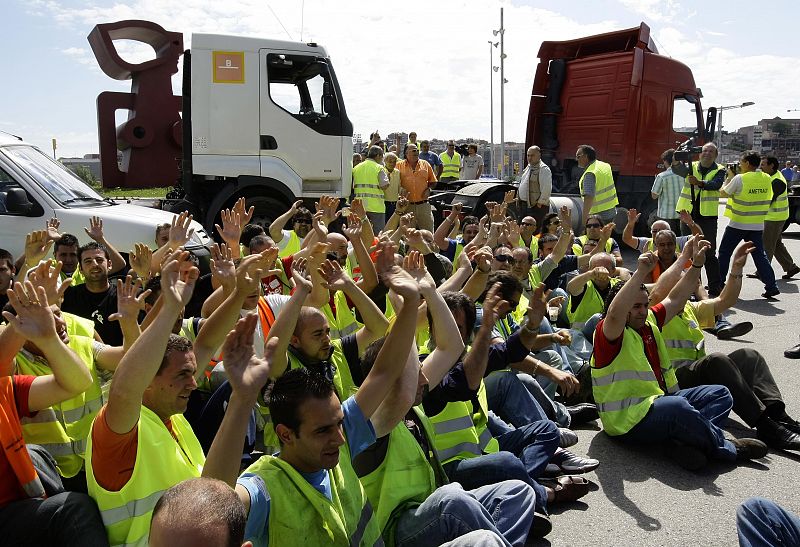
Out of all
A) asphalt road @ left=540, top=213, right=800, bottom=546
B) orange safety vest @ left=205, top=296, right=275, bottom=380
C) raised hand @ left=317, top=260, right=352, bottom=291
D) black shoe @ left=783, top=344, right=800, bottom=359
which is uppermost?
raised hand @ left=317, top=260, right=352, bottom=291

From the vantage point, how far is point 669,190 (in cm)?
1047

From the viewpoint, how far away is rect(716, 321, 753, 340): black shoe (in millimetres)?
6656

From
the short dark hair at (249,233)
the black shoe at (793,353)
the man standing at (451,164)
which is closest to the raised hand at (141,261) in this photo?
the short dark hair at (249,233)

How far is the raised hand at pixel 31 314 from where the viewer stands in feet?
8.16

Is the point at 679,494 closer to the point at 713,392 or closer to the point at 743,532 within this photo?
the point at 713,392

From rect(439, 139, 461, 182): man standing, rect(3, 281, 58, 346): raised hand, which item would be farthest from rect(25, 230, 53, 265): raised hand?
rect(439, 139, 461, 182): man standing

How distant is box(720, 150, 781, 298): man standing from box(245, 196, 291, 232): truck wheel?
6.20 metres

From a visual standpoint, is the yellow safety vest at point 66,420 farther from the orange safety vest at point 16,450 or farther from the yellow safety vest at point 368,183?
the yellow safety vest at point 368,183

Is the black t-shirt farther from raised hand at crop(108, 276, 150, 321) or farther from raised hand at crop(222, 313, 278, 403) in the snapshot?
raised hand at crop(222, 313, 278, 403)

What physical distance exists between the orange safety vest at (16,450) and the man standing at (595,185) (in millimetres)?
9088

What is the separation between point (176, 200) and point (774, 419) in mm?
8109

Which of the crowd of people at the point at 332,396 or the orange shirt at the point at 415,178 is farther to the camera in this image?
the orange shirt at the point at 415,178

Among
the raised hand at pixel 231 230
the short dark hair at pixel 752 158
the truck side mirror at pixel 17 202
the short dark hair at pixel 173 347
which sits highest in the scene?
the short dark hair at pixel 752 158

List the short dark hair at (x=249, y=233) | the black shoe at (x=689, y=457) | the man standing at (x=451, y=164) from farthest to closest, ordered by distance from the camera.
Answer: the man standing at (x=451, y=164) → the short dark hair at (x=249, y=233) → the black shoe at (x=689, y=457)
